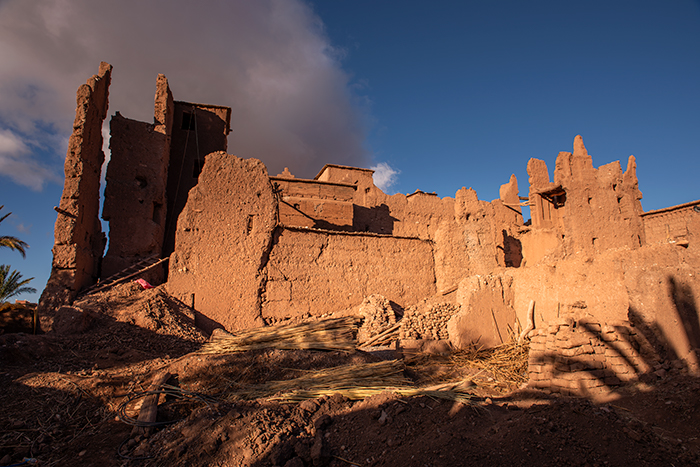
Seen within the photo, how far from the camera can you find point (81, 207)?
10.3 metres

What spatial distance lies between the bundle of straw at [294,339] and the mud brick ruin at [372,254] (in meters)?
1.24

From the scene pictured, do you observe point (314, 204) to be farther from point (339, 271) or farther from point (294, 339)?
point (294, 339)

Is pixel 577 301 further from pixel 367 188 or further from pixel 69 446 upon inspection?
pixel 367 188

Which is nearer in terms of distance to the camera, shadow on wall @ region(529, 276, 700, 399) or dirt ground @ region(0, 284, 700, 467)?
dirt ground @ region(0, 284, 700, 467)

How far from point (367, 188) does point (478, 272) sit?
8.85 m

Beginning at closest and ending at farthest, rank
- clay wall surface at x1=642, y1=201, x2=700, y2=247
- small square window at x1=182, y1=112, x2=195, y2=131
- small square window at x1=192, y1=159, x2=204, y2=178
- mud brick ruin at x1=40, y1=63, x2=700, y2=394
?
1. mud brick ruin at x1=40, y1=63, x2=700, y2=394
2. clay wall surface at x1=642, y1=201, x2=700, y2=247
3. small square window at x1=192, y1=159, x2=204, y2=178
4. small square window at x1=182, y1=112, x2=195, y2=131

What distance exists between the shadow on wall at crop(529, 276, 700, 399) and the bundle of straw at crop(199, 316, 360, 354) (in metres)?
3.90

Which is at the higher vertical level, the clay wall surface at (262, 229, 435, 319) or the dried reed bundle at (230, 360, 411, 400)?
the clay wall surface at (262, 229, 435, 319)

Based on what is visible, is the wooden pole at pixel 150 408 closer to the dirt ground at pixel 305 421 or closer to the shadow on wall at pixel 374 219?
the dirt ground at pixel 305 421

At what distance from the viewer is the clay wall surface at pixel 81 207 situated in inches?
378

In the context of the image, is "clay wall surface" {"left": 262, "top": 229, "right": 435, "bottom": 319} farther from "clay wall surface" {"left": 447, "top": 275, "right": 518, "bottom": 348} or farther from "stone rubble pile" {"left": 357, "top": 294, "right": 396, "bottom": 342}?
"clay wall surface" {"left": 447, "top": 275, "right": 518, "bottom": 348}

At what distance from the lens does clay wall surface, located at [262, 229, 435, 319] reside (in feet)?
33.9

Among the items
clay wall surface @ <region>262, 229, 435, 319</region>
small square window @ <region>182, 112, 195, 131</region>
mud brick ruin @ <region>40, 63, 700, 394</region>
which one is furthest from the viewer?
small square window @ <region>182, 112, 195, 131</region>

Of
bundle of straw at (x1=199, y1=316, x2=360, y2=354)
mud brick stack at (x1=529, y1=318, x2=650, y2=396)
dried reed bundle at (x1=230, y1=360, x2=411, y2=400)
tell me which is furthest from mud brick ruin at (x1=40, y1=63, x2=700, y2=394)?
dried reed bundle at (x1=230, y1=360, x2=411, y2=400)
